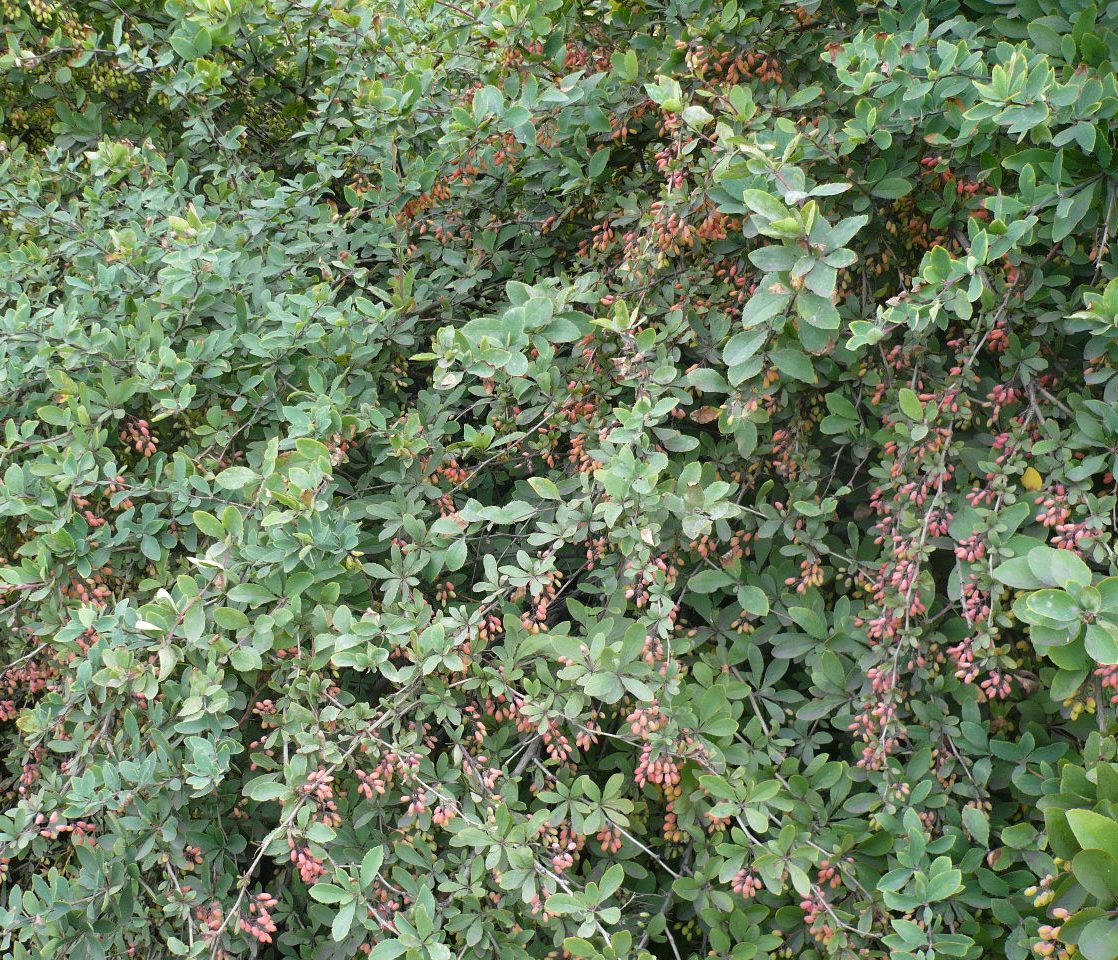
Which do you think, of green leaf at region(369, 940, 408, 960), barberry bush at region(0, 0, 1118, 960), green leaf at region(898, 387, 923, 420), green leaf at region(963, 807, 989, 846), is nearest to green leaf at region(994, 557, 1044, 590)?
barberry bush at region(0, 0, 1118, 960)

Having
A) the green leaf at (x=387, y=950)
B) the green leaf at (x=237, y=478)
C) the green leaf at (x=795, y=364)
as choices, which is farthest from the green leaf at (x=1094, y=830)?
the green leaf at (x=237, y=478)

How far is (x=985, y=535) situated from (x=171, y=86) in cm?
262

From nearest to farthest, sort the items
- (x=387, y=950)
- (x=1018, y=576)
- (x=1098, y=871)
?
(x=1098, y=871), (x=1018, y=576), (x=387, y=950)

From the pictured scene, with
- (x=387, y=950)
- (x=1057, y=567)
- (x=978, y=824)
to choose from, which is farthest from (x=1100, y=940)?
(x=387, y=950)

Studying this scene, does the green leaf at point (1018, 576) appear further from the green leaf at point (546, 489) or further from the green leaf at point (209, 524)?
the green leaf at point (209, 524)

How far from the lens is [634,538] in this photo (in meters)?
1.81

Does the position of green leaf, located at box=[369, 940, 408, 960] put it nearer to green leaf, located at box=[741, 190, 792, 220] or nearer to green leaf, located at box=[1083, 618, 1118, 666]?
green leaf, located at box=[1083, 618, 1118, 666]

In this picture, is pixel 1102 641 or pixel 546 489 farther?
pixel 546 489

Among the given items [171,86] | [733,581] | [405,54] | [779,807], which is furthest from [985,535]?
[171,86]

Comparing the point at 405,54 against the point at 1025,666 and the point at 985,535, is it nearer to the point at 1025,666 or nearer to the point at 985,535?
the point at 985,535

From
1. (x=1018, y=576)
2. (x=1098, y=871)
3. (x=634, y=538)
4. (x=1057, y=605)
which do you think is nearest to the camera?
(x=1098, y=871)

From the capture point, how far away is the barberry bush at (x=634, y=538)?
5.65 ft

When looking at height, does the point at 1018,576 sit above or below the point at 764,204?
below

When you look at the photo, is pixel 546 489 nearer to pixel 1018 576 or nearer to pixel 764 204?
pixel 764 204
